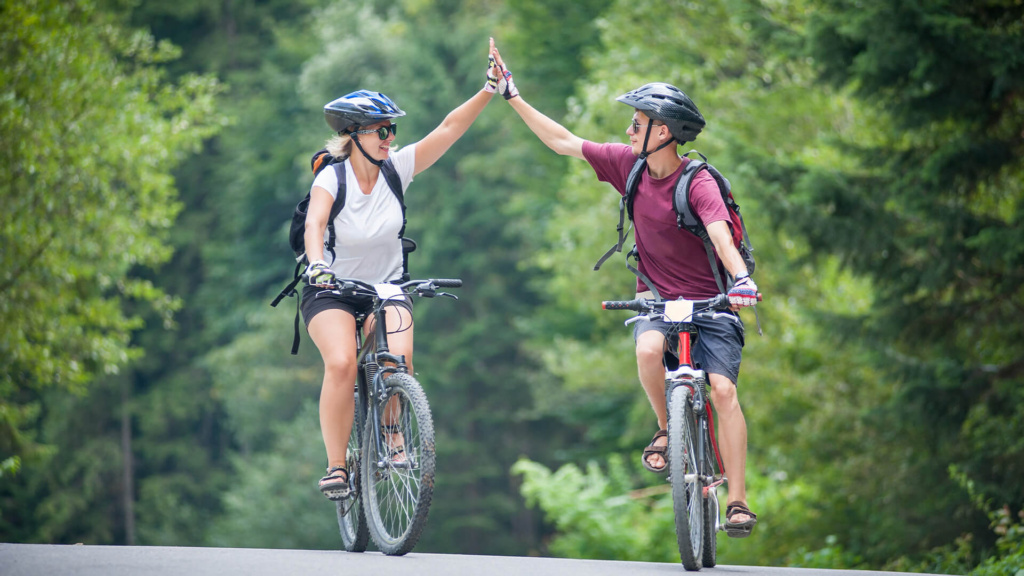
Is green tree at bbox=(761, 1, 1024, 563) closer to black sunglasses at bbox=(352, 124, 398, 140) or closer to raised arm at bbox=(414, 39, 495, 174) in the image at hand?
raised arm at bbox=(414, 39, 495, 174)

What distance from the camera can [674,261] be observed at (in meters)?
6.20

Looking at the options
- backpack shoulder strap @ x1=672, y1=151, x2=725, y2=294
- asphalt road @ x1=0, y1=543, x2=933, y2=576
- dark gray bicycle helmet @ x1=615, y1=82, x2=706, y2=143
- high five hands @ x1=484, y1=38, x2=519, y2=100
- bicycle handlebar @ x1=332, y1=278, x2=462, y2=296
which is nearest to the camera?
asphalt road @ x1=0, y1=543, x2=933, y2=576

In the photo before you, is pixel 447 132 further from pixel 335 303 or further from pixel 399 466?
pixel 399 466

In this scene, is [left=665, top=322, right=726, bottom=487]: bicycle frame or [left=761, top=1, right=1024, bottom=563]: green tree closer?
[left=665, top=322, right=726, bottom=487]: bicycle frame

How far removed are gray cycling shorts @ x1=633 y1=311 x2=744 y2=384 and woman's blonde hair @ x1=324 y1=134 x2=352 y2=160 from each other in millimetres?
1779

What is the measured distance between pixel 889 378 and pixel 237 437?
3025 centimetres

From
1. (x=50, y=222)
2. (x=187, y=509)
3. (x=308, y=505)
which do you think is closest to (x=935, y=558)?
(x=50, y=222)

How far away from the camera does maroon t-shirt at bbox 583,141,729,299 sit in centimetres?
607

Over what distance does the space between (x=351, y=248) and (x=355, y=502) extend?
1308 mm

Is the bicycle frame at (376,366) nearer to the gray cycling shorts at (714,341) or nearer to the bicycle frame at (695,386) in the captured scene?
the gray cycling shorts at (714,341)

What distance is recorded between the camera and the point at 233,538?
3338 cm

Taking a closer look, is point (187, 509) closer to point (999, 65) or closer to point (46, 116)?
point (46, 116)

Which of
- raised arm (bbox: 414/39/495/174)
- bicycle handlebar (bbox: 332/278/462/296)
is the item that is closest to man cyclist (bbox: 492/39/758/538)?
raised arm (bbox: 414/39/495/174)

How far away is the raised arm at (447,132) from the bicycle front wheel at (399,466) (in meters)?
1.27
